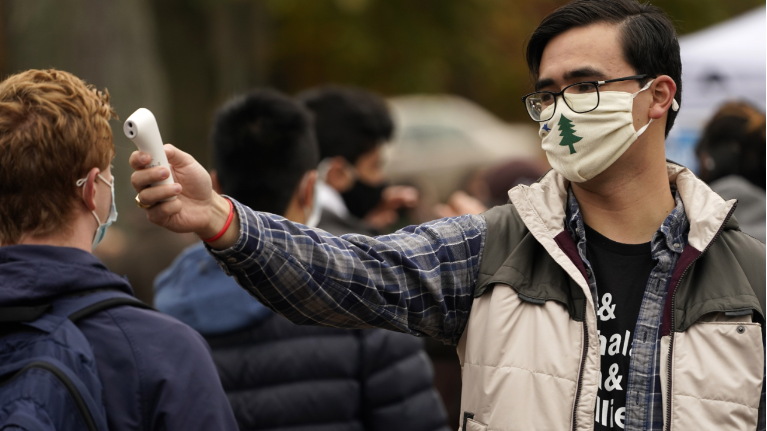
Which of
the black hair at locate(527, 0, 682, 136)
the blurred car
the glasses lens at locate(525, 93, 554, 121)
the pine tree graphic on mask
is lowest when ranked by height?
the blurred car

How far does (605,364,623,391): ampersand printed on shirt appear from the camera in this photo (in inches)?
84.7

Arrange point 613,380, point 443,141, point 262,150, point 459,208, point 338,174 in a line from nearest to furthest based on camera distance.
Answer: point 613,380 → point 262,150 → point 459,208 → point 338,174 → point 443,141

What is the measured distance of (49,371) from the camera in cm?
194

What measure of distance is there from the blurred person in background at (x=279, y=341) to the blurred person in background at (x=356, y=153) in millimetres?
1588

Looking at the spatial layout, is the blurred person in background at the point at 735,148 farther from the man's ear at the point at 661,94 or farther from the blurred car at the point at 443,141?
the blurred car at the point at 443,141

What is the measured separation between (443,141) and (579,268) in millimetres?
14280

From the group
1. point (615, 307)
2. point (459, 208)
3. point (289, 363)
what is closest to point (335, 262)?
point (615, 307)

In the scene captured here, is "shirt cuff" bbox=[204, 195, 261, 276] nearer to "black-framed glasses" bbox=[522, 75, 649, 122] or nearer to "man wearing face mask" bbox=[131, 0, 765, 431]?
"man wearing face mask" bbox=[131, 0, 765, 431]

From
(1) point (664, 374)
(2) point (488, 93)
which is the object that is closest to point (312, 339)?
(1) point (664, 374)

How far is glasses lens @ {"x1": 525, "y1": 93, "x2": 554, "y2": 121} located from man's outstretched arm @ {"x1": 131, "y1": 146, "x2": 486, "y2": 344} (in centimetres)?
35

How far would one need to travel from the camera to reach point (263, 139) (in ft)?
10.3

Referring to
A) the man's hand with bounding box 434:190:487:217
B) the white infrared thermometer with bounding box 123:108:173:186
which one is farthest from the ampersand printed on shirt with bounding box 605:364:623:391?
the man's hand with bounding box 434:190:487:217

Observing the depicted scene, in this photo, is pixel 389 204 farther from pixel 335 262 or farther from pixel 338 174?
pixel 335 262

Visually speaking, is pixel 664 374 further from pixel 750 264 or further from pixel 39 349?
pixel 39 349
